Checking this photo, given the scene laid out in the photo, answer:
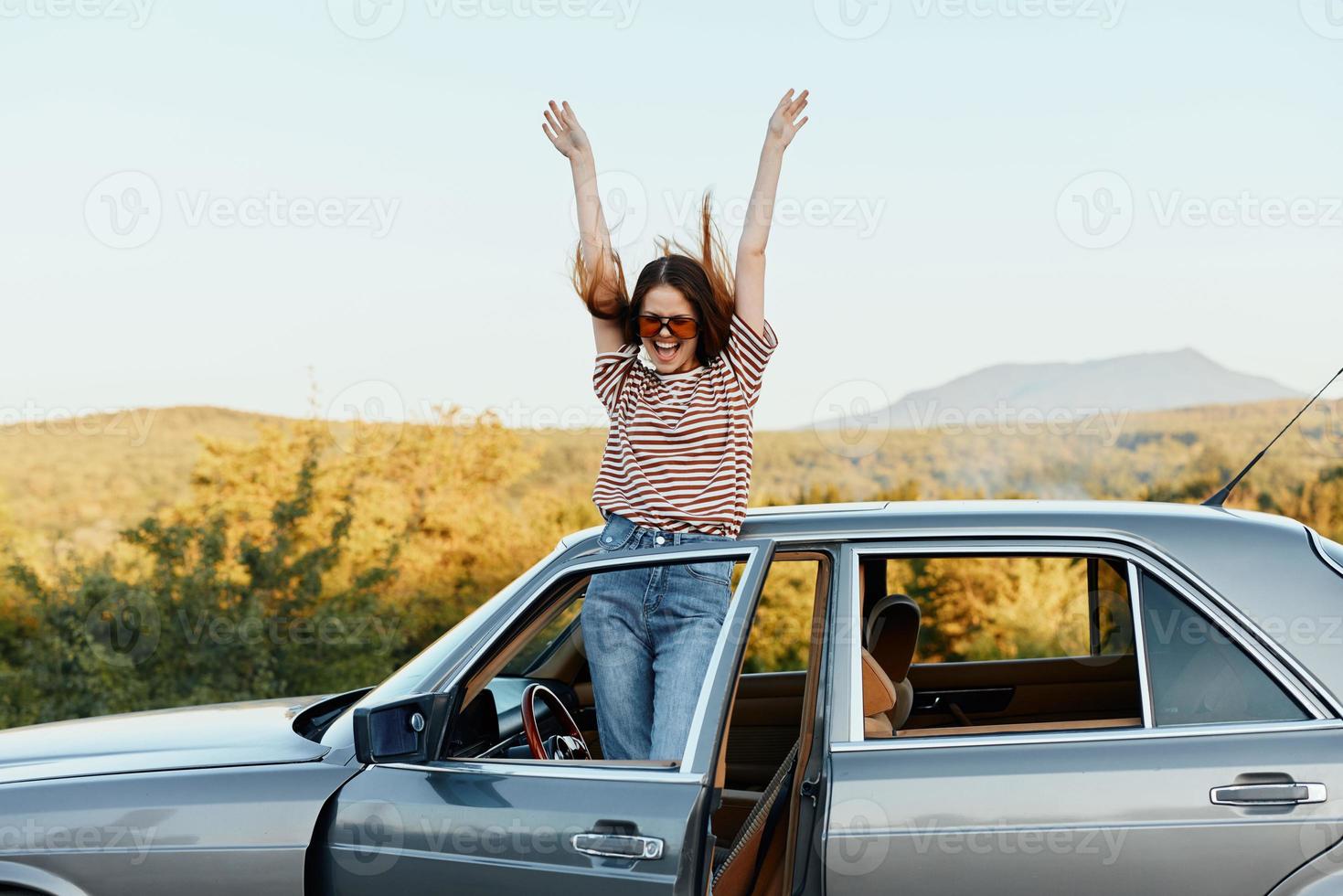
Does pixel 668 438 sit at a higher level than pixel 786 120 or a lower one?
lower

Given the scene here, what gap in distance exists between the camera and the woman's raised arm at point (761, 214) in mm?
3432

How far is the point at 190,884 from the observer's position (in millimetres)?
2785

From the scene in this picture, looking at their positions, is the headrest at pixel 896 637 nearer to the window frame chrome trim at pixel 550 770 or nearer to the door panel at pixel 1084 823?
the door panel at pixel 1084 823

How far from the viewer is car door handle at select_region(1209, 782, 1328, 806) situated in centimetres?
259

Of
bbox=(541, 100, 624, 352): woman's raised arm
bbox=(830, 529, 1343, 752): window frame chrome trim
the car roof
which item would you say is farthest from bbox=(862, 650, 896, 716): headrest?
bbox=(541, 100, 624, 352): woman's raised arm

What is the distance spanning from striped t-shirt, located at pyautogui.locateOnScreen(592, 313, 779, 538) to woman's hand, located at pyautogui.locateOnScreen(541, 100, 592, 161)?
2.24ft

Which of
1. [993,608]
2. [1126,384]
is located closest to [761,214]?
[993,608]

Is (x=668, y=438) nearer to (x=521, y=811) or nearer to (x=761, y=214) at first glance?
(x=761, y=214)

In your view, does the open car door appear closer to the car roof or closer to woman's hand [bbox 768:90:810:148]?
the car roof

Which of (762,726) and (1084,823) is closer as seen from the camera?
(1084,823)

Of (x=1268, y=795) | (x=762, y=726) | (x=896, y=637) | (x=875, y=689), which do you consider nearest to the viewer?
(x=1268, y=795)

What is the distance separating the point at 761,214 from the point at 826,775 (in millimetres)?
1606

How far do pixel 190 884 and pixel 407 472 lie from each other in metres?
15.9

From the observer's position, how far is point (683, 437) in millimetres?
3262
